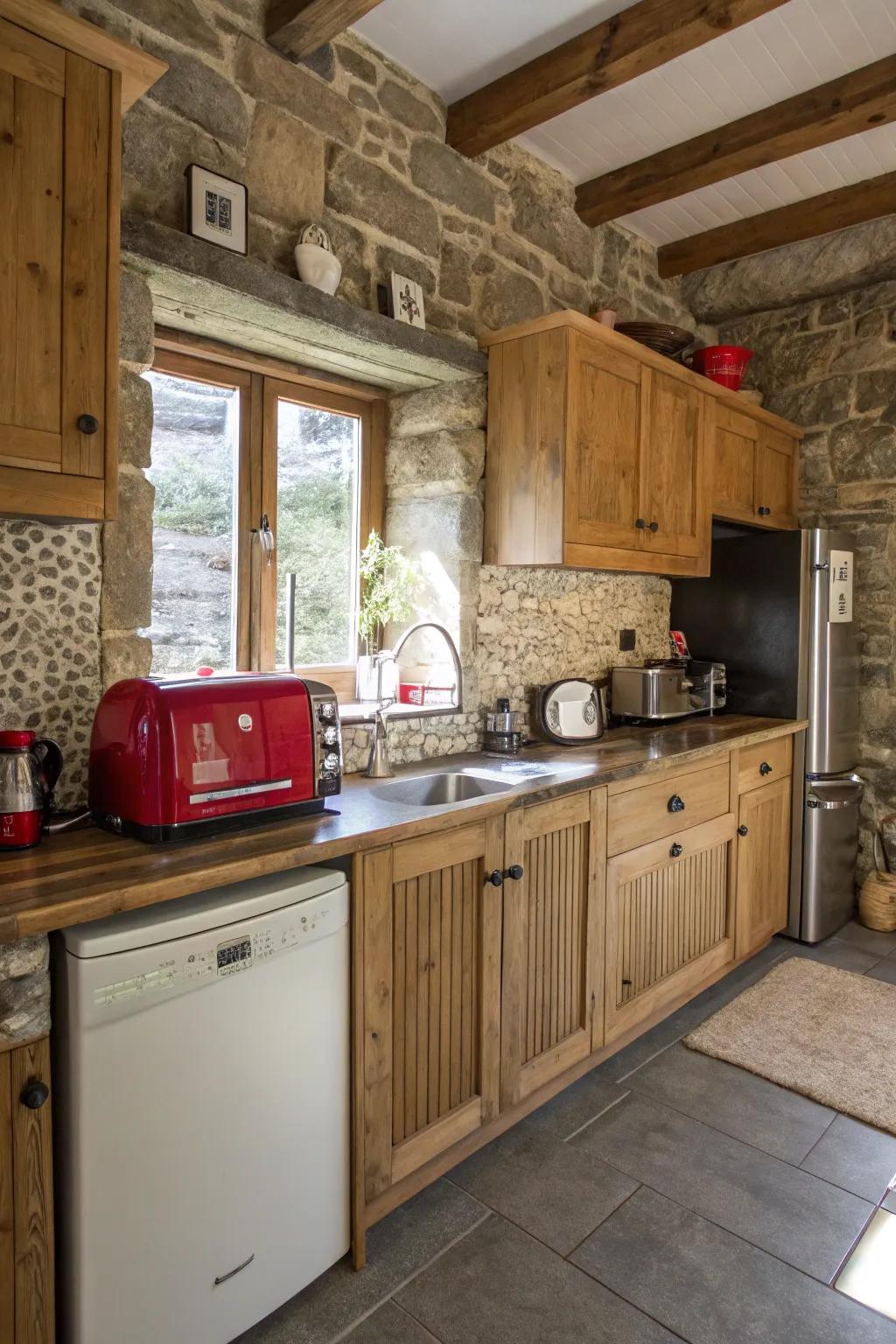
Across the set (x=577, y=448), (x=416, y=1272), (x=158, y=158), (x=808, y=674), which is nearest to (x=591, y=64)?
(x=577, y=448)

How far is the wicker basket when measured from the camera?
141 inches

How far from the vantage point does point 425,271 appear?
8.46ft

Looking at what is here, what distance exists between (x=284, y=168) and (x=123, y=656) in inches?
54.3

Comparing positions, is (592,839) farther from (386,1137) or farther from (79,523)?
(79,523)

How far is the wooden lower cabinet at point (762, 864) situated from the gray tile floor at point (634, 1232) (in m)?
0.79

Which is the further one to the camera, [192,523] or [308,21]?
[192,523]

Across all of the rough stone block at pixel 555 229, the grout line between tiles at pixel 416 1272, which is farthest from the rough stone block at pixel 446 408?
the grout line between tiles at pixel 416 1272

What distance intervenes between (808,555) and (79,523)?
287cm

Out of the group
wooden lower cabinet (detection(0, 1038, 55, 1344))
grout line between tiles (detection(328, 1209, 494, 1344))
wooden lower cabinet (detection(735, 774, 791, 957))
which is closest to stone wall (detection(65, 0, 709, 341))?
wooden lower cabinet (detection(0, 1038, 55, 1344))

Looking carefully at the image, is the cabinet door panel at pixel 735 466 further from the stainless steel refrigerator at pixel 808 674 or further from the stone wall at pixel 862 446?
the stone wall at pixel 862 446

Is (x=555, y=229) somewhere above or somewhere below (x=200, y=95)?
above

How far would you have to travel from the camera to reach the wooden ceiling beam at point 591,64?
6.99 feet

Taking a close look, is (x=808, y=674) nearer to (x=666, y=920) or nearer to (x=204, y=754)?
(x=666, y=920)

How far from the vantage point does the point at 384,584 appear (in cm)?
275
